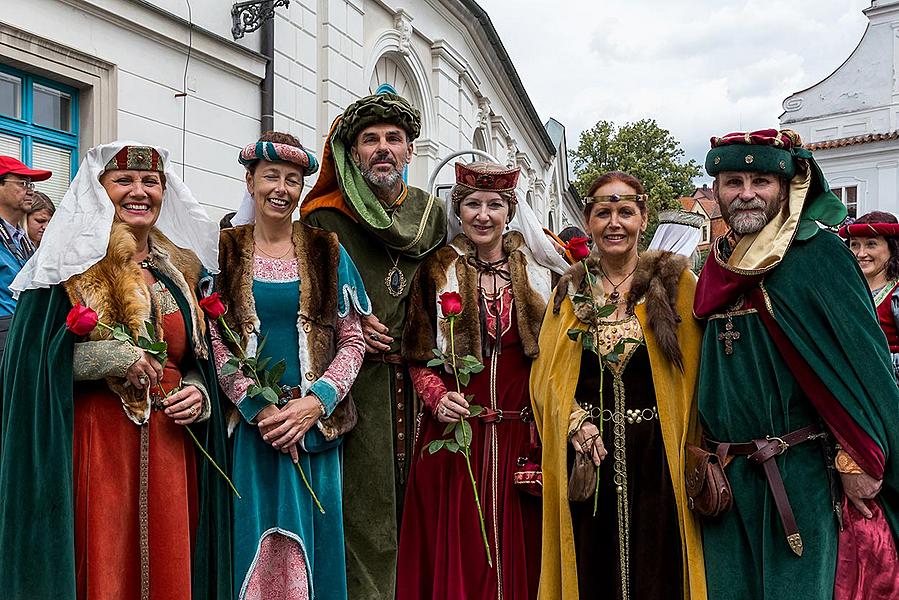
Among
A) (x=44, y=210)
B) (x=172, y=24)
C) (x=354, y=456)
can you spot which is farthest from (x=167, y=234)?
(x=172, y=24)

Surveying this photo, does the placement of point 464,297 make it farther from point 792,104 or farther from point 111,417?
point 792,104

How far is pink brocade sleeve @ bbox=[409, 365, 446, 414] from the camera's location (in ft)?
11.5

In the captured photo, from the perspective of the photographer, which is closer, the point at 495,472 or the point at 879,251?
the point at 495,472

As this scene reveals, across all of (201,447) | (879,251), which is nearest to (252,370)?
(201,447)

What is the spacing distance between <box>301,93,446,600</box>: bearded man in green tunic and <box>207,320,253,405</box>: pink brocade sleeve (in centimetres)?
58

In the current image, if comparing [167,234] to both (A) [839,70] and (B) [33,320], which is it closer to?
(B) [33,320]

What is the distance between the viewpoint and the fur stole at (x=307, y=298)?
3238 millimetres

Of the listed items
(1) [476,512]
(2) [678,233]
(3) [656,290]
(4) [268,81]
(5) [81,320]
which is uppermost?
(4) [268,81]

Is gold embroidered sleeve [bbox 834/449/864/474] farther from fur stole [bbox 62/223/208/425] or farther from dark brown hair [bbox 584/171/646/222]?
fur stole [bbox 62/223/208/425]

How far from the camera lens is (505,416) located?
3.52 metres

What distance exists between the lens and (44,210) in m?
5.16

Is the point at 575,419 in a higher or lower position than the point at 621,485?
higher

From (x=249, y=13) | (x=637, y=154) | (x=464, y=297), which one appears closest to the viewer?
(x=464, y=297)

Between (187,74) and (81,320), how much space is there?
5.12 metres
